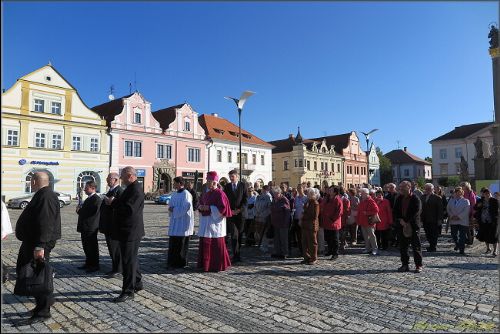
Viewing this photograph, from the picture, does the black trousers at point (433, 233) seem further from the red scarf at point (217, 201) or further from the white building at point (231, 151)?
the white building at point (231, 151)

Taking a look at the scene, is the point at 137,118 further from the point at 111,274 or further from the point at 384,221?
the point at 111,274

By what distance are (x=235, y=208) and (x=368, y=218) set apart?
3.73m

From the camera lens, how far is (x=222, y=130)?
5047 centimetres

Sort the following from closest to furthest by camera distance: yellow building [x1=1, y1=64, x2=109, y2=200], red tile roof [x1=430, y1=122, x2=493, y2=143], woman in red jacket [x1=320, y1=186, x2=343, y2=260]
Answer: woman in red jacket [x1=320, y1=186, x2=343, y2=260] → yellow building [x1=1, y1=64, x2=109, y2=200] → red tile roof [x1=430, y1=122, x2=493, y2=143]

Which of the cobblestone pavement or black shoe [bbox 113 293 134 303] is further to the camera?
black shoe [bbox 113 293 134 303]

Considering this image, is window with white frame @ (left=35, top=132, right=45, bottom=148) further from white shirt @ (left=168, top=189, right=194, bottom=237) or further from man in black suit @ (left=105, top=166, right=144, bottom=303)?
man in black suit @ (left=105, top=166, right=144, bottom=303)

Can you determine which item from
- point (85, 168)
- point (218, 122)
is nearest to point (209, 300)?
point (85, 168)

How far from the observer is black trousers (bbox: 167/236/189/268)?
7.95 metres

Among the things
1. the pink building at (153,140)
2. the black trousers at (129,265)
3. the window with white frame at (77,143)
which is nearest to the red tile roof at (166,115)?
the pink building at (153,140)

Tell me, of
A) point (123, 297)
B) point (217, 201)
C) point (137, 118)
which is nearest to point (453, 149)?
point (137, 118)

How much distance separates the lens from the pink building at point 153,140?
39250 millimetres

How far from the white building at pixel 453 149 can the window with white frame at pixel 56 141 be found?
6307cm

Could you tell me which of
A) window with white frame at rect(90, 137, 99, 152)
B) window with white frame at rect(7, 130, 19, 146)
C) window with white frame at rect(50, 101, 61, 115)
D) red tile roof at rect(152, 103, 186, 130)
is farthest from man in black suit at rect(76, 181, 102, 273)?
red tile roof at rect(152, 103, 186, 130)

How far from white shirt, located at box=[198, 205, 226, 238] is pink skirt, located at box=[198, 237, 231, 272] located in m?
0.10
